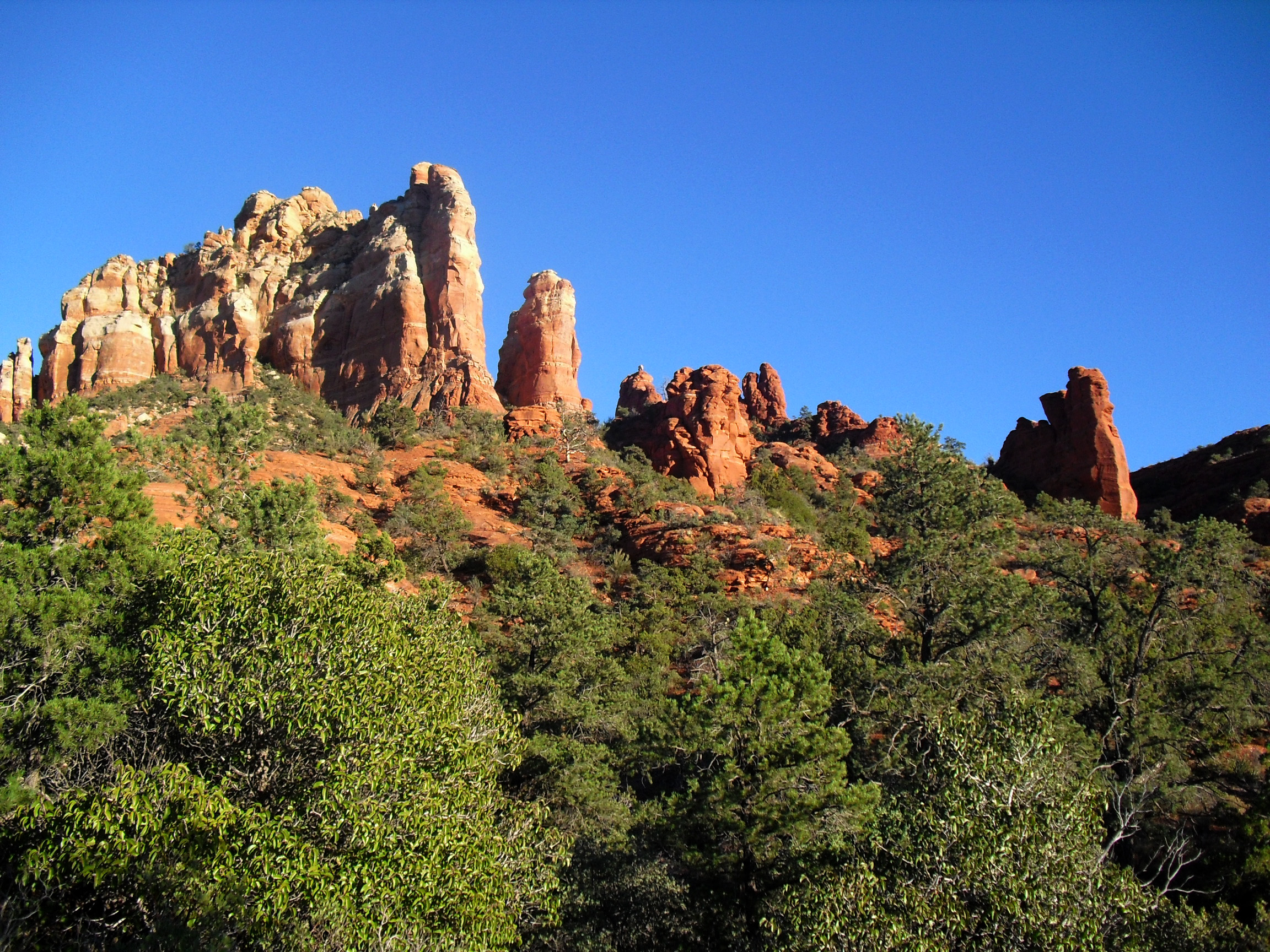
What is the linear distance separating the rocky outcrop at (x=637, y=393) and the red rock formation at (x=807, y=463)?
1774 cm

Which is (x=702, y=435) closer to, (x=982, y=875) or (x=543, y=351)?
(x=543, y=351)

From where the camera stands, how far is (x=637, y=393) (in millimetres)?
74750

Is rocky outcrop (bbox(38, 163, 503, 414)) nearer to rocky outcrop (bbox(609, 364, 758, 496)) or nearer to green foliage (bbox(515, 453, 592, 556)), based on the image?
green foliage (bbox(515, 453, 592, 556))

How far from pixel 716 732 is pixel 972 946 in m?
5.02

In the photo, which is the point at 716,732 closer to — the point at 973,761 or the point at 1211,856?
the point at 973,761

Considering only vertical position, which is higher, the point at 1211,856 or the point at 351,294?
the point at 351,294

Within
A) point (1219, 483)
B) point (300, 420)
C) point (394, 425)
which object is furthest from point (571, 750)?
point (1219, 483)

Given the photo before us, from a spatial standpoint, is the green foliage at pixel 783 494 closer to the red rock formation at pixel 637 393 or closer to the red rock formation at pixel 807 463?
the red rock formation at pixel 807 463

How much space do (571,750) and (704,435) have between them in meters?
35.7

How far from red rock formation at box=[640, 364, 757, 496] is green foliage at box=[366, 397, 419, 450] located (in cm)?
1545

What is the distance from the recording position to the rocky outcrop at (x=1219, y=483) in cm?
4728

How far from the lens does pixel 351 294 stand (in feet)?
194

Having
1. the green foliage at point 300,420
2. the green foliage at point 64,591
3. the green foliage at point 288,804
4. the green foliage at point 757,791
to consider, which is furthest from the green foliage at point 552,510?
the green foliage at point 288,804

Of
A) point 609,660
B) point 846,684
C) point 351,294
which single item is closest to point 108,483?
point 609,660
